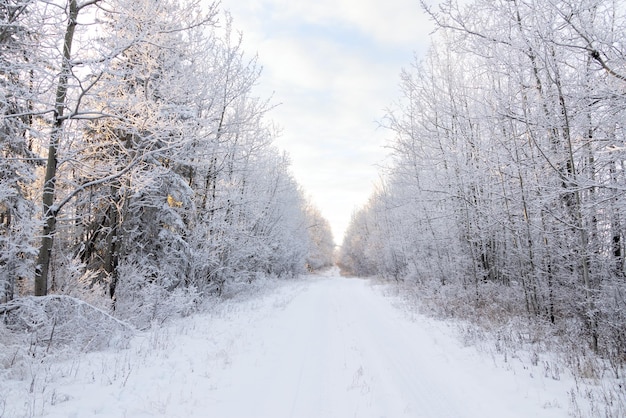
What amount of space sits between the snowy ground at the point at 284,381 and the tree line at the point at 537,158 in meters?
2.34

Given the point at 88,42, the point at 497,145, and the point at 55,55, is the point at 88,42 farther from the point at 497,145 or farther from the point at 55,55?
the point at 497,145

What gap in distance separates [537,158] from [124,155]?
10668 millimetres

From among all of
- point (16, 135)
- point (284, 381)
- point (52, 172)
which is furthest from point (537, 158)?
point (16, 135)

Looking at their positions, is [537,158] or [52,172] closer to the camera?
[52,172]

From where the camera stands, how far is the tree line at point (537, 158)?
5.23 meters

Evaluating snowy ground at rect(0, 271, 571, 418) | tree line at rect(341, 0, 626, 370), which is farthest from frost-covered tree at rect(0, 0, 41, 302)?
tree line at rect(341, 0, 626, 370)

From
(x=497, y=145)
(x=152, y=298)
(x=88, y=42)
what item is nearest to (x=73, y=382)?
(x=152, y=298)

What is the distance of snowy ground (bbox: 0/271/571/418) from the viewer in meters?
3.98

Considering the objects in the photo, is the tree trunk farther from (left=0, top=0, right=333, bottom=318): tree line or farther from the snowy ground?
the snowy ground

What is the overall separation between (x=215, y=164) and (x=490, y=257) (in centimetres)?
1188

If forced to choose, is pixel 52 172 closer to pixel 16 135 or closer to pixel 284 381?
pixel 16 135

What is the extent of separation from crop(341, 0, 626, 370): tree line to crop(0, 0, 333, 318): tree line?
5.62 meters

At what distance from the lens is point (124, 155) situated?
9.37 m

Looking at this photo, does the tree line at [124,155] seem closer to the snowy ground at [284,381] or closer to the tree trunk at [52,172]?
the tree trunk at [52,172]
